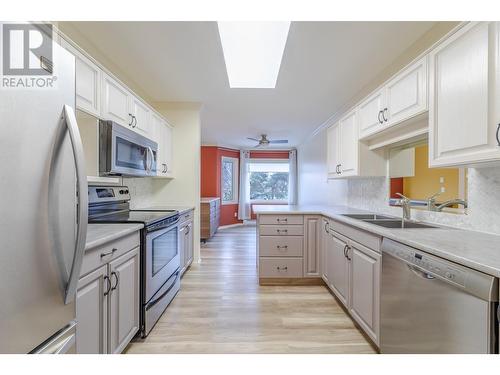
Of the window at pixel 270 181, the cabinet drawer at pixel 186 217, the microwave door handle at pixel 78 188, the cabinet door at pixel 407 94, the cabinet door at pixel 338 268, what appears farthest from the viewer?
the window at pixel 270 181

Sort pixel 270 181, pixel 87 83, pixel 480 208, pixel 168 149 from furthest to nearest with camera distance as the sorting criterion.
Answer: pixel 270 181 → pixel 168 149 → pixel 87 83 → pixel 480 208

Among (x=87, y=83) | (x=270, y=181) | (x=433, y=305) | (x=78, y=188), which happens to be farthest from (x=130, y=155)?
(x=270, y=181)

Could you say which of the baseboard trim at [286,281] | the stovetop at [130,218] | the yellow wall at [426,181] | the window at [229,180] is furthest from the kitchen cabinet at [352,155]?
the window at [229,180]

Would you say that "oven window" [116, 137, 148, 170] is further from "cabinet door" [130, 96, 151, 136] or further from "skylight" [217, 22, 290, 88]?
"skylight" [217, 22, 290, 88]

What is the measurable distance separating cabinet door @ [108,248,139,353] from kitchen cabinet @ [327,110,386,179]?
229 cm

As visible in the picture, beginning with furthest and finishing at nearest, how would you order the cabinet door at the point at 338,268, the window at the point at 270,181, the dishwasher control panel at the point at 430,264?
the window at the point at 270,181 → the cabinet door at the point at 338,268 → the dishwasher control panel at the point at 430,264

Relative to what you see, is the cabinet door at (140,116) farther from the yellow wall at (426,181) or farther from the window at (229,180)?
the window at (229,180)

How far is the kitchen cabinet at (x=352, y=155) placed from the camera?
2.51 meters

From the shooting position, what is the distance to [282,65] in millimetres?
2467

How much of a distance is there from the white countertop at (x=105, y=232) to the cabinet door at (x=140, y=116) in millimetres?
1207

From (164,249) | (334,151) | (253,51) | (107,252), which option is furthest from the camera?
(334,151)

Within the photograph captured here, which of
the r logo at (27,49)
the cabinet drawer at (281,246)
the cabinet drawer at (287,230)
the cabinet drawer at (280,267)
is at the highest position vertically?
the r logo at (27,49)

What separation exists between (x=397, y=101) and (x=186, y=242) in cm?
282

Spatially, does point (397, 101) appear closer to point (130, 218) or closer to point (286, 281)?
point (286, 281)
